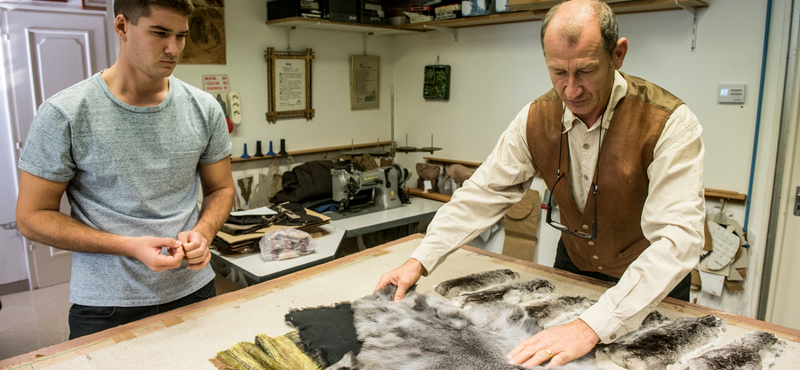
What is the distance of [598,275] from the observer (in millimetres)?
1788

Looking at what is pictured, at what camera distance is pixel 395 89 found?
4582mm

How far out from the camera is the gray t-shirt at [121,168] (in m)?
1.31

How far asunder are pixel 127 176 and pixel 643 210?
1352 mm

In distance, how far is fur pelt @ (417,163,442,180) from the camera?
398 cm

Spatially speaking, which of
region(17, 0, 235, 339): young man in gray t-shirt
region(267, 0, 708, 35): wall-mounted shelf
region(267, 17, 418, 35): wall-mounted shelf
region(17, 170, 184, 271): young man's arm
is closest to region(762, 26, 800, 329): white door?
region(267, 0, 708, 35): wall-mounted shelf

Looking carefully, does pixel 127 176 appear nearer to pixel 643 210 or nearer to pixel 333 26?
pixel 643 210

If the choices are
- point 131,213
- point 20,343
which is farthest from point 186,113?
point 20,343

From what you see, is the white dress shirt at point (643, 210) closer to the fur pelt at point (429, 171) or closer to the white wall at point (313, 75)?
the fur pelt at point (429, 171)

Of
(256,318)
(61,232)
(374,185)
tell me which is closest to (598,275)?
(256,318)

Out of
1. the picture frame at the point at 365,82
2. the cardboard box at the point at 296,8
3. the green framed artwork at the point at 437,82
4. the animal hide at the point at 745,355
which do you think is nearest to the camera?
the animal hide at the point at 745,355

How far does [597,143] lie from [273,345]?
3.39ft

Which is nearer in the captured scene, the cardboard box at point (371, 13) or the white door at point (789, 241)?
the white door at point (789, 241)

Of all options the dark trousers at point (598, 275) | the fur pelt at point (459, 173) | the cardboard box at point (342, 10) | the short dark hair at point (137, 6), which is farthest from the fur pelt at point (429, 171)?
the short dark hair at point (137, 6)

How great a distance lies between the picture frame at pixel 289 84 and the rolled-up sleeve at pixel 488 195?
2500 mm
